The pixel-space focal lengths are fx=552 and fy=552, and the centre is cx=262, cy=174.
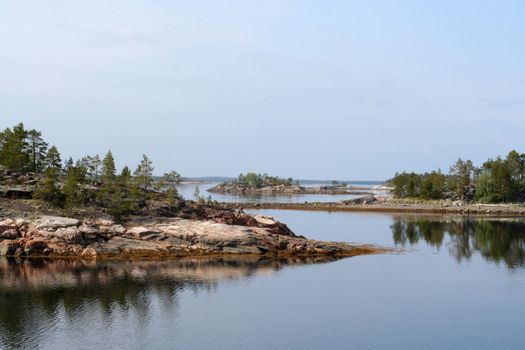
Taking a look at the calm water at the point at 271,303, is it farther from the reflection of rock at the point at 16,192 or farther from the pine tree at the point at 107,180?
the pine tree at the point at 107,180

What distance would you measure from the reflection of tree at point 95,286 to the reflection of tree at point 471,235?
3214cm

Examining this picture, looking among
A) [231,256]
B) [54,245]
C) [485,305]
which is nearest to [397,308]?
[485,305]

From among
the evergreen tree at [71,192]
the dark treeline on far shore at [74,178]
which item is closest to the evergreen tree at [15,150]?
the dark treeline on far shore at [74,178]

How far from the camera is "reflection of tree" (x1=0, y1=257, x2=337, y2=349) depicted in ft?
189

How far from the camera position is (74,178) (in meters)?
106

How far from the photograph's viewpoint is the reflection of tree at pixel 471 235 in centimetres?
10400

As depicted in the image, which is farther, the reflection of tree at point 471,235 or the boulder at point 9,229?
the reflection of tree at point 471,235

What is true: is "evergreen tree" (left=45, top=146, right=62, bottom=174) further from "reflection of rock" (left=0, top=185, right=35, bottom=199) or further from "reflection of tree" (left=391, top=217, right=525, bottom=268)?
"reflection of tree" (left=391, top=217, right=525, bottom=268)

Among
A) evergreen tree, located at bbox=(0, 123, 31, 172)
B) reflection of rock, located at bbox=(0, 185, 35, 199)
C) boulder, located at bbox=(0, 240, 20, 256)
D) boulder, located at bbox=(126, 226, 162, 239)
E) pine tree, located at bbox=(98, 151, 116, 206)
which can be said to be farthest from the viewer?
evergreen tree, located at bbox=(0, 123, 31, 172)

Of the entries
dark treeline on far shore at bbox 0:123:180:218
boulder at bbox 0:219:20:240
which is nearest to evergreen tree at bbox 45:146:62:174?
dark treeline on far shore at bbox 0:123:180:218

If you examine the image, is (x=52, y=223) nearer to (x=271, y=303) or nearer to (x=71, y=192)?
(x=71, y=192)

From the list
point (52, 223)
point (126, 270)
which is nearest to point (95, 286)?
point (126, 270)

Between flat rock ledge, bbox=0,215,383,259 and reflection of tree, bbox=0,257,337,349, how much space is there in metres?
3.63

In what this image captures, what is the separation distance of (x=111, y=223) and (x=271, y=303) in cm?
4419
